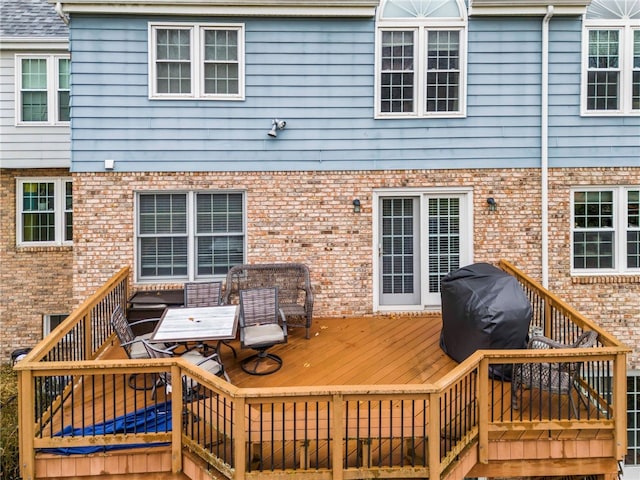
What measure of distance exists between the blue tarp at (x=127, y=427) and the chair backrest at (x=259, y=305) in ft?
6.68

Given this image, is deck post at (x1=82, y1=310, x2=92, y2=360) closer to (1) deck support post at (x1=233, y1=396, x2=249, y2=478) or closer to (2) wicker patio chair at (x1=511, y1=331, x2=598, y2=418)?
(1) deck support post at (x1=233, y1=396, x2=249, y2=478)

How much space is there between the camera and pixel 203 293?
21.6 ft

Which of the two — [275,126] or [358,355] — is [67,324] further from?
[275,126]

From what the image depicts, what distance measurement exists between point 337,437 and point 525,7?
6.95m

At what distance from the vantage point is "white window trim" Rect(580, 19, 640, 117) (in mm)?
7031

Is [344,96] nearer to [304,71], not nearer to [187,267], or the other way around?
[304,71]

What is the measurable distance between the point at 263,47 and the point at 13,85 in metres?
5.76

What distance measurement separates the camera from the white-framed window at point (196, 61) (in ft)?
22.4

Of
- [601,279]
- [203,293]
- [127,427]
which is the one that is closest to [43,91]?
[203,293]

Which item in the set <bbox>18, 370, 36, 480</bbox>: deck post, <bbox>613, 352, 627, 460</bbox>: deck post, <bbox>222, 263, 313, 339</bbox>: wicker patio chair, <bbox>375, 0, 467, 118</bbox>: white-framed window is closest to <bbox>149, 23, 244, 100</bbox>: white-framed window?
<bbox>375, 0, 467, 118</bbox>: white-framed window

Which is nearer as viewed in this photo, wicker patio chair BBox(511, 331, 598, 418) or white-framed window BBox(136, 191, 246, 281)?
wicker patio chair BBox(511, 331, 598, 418)

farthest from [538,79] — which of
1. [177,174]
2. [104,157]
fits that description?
[104,157]

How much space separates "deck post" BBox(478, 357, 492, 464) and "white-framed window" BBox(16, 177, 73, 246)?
8.80 meters

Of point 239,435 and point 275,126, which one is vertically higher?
point 275,126
